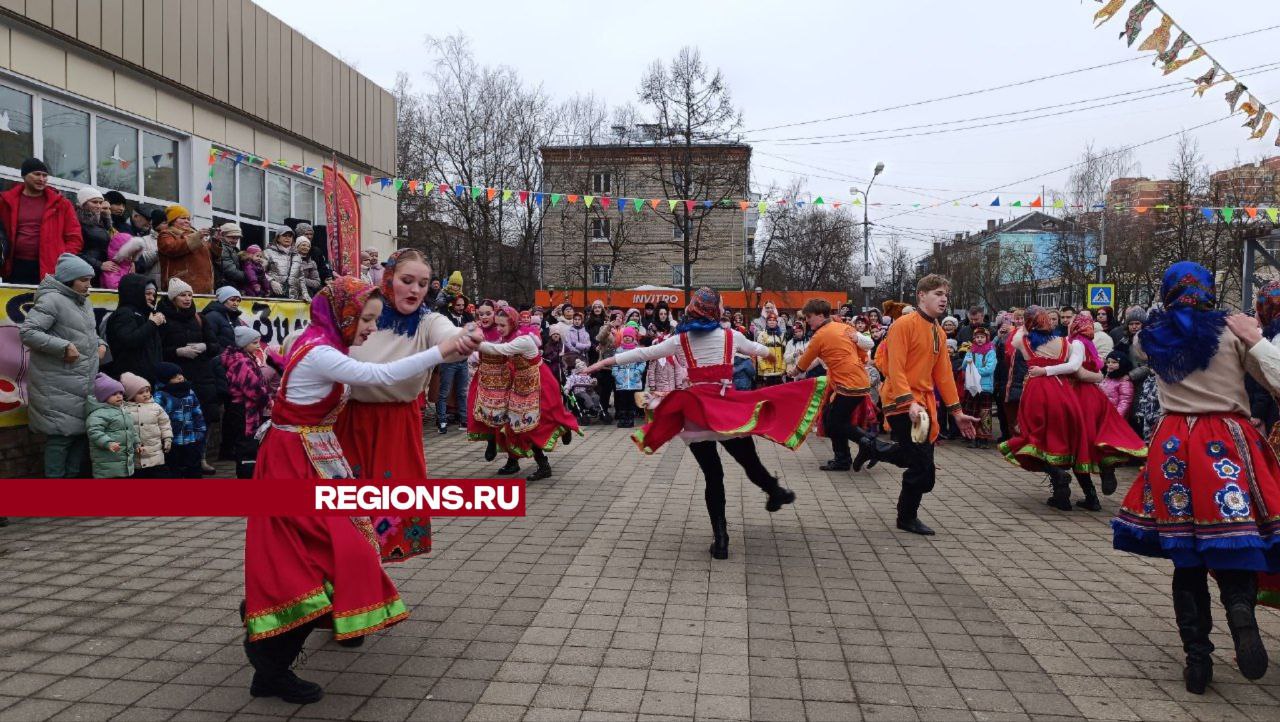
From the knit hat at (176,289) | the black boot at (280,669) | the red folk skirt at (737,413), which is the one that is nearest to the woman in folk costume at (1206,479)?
the red folk skirt at (737,413)

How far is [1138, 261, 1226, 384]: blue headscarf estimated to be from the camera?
3986 mm

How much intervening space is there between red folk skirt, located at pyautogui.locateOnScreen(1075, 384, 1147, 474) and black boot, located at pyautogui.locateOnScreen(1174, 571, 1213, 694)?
13.2 ft

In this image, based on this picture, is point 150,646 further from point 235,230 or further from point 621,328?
point 621,328

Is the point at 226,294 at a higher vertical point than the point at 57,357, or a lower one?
higher

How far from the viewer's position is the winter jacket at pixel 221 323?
896cm

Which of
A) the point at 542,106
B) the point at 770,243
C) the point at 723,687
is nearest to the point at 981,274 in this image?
the point at 770,243

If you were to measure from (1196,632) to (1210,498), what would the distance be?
600 millimetres

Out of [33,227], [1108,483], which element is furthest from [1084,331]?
[33,227]

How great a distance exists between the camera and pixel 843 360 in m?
9.63

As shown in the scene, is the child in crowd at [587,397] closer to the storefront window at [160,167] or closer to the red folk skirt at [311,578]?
the storefront window at [160,167]

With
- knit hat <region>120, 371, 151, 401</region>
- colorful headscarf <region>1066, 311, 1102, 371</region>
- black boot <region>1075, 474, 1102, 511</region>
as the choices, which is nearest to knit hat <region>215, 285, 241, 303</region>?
knit hat <region>120, 371, 151, 401</region>

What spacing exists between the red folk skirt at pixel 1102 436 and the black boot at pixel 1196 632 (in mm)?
4023

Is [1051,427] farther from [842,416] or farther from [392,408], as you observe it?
[392,408]

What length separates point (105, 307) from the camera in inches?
318
